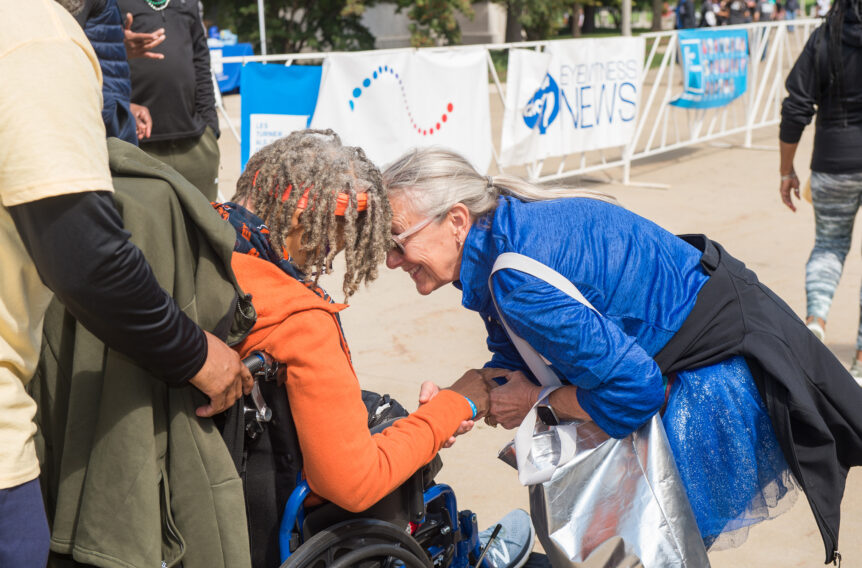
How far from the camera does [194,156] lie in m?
5.18

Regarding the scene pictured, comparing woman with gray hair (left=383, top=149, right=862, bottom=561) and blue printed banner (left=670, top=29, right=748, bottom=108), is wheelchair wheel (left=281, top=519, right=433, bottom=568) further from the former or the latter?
blue printed banner (left=670, top=29, right=748, bottom=108)

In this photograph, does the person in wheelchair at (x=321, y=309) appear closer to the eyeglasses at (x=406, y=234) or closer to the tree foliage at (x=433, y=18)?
the eyeglasses at (x=406, y=234)

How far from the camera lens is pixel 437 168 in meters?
2.24

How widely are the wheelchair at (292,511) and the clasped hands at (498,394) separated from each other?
23 centimetres

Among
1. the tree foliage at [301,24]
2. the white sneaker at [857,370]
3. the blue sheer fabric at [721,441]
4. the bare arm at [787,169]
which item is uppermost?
the tree foliage at [301,24]

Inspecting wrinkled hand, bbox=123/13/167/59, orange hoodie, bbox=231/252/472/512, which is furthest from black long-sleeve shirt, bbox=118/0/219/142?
orange hoodie, bbox=231/252/472/512

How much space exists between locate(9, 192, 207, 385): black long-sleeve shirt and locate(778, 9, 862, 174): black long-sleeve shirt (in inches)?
151

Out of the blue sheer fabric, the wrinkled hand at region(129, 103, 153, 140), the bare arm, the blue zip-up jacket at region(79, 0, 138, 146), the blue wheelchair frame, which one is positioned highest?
the blue zip-up jacket at region(79, 0, 138, 146)

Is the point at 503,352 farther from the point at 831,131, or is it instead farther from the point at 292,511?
the point at 831,131

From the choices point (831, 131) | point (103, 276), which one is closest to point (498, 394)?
point (103, 276)

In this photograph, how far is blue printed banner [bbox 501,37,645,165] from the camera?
8039mm

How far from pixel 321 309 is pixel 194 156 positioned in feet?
11.5

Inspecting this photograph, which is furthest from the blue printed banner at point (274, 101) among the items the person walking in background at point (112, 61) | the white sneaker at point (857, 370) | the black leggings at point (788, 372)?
the black leggings at point (788, 372)

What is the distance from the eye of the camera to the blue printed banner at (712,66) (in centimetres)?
1002
